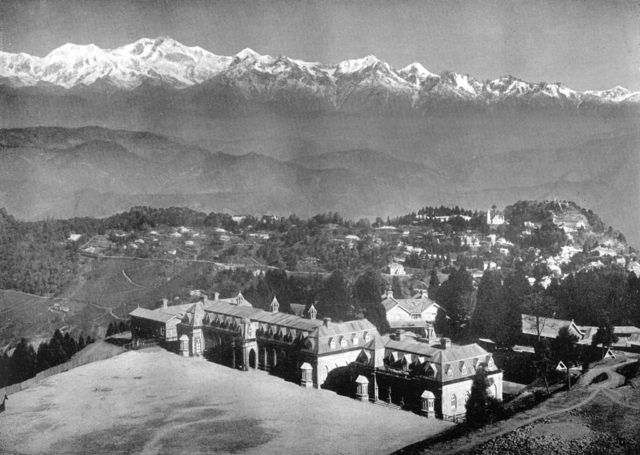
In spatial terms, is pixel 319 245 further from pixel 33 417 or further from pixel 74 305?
pixel 33 417

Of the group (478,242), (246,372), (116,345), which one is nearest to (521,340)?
(478,242)

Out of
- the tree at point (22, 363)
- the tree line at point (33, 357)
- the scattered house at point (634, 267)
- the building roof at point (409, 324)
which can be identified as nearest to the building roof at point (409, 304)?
the building roof at point (409, 324)

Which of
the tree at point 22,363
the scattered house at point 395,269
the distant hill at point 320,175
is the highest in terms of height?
the distant hill at point 320,175

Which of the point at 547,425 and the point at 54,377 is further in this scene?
the point at 54,377

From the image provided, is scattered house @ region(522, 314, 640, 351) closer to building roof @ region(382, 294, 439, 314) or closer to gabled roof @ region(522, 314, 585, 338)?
gabled roof @ region(522, 314, 585, 338)

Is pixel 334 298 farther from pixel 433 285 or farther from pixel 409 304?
pixel 433 285

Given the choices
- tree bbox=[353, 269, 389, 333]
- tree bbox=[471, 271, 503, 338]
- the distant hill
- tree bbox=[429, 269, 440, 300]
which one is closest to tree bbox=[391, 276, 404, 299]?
tree bbox=[353, 269, 389, 333]

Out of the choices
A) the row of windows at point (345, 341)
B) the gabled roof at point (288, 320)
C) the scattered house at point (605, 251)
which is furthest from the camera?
the scattered house at point (605, 251)

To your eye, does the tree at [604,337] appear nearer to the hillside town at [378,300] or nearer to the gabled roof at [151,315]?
the hillside town at [378,300]
